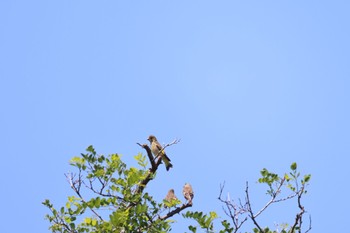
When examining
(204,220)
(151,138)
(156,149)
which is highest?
(151,138)

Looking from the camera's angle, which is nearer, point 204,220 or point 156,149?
point 204,220

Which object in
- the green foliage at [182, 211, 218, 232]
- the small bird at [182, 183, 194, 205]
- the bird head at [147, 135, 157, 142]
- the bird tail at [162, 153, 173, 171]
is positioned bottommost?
the green foliage at [182, 211, 218, 232]

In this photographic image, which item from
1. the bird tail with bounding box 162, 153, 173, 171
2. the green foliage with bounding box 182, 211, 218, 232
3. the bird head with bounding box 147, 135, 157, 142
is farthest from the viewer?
the bird head with bounding box 147, 135, 157, 142

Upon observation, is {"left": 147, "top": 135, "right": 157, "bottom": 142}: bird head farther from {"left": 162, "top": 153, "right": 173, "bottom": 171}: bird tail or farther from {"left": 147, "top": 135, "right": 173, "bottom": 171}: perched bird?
{"left": 162, "top": 153, "right": 173, "bottom": 171}: bird tail

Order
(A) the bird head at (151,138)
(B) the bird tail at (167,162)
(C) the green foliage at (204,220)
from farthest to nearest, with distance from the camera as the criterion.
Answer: (A) the bird head at (151,138)
(B) the bird tail at (167,162)
(C) the green foliage at (204,220)

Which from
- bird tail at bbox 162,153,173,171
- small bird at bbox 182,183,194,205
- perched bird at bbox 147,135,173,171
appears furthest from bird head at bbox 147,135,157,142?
small bird at bbox 182,183,194,205

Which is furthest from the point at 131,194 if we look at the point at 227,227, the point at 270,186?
the point at 270,186

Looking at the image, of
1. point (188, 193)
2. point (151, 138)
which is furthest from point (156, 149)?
point (188, 193)

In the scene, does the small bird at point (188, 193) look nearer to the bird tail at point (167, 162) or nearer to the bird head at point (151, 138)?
the bird tail at point (167, 162)

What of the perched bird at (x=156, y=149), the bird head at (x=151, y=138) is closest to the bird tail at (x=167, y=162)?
the perched bird at (x=156, y=149)

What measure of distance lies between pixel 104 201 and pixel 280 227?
112 inches

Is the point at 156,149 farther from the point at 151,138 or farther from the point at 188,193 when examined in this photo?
the point at 188,193

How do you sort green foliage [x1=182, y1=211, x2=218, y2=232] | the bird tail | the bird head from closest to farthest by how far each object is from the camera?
green foliage [x1=182, y1=211, x2=218, y2=232]
the bird tail
the bird head

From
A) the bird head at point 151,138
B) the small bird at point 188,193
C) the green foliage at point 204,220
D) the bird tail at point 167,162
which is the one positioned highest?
the bird head at point 151,138
